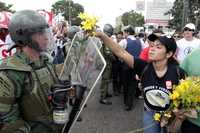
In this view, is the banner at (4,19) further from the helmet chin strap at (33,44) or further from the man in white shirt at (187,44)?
the helmet chin strap at (33,44)

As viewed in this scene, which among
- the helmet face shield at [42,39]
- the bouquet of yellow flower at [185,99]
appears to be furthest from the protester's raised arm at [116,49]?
Answer: the helmet face shield at [42,39]

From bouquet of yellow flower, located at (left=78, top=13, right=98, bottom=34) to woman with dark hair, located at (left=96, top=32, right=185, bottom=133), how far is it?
585 mm

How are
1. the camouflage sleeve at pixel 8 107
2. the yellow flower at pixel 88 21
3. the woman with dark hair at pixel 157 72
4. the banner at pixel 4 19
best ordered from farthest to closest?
the banner at pixel 4 19 < the woman with dark hair at pixel 157 72 < the yellow flower at pixel 88 21 < the camouflage sleeve at pixel 8 107

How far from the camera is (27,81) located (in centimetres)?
293

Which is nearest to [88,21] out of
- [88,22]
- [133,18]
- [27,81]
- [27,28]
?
[88,22]

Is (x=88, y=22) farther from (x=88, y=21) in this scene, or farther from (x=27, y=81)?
(x=27, y=81)

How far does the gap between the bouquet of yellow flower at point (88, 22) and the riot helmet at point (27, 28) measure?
2.04ft

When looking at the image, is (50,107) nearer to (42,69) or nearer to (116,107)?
(42,69)

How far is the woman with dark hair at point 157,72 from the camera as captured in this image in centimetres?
433

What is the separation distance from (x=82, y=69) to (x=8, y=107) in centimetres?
66

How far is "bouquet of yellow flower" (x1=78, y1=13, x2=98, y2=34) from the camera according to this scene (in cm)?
368

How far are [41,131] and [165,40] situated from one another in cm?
186

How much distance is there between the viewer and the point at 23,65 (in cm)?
293

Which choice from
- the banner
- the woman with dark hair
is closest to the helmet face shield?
the woman with dark hair
